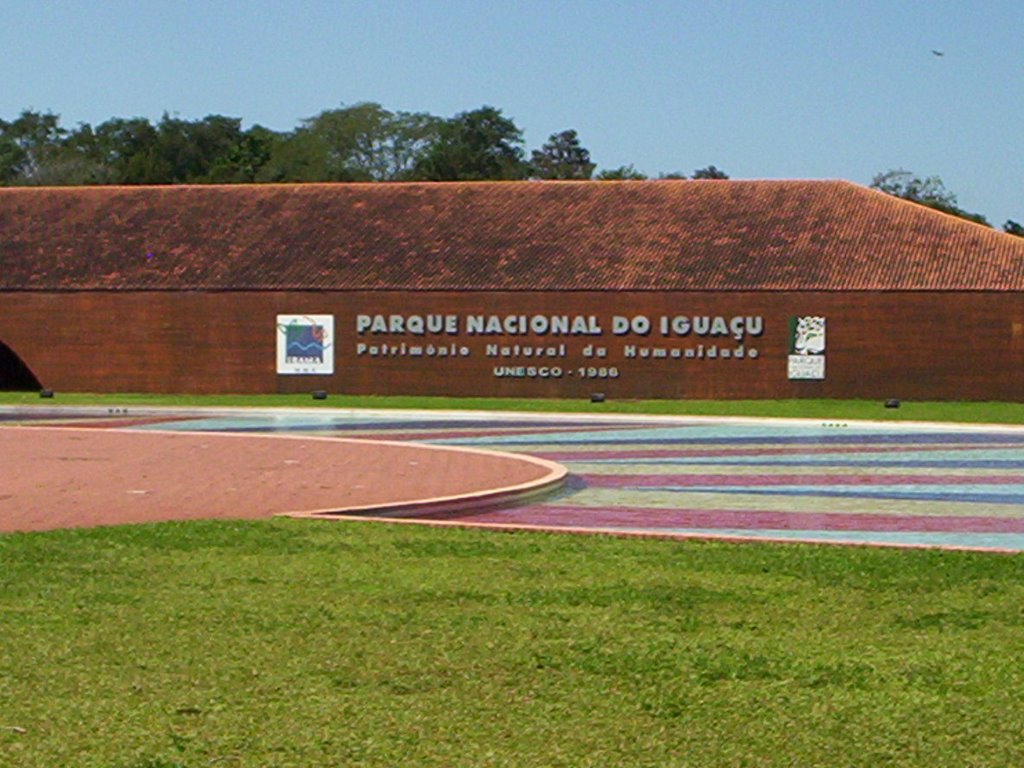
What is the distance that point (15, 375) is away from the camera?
169ft

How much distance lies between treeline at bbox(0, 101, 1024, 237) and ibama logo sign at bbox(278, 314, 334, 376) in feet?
135

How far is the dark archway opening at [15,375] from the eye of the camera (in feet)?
168

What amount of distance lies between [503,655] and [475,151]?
88924 millimetres

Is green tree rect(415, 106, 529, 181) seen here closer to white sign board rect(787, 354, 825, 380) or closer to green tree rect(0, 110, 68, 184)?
green tree rect(0, 110, 68, 184)

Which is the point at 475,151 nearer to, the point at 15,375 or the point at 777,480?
the point at 15,375

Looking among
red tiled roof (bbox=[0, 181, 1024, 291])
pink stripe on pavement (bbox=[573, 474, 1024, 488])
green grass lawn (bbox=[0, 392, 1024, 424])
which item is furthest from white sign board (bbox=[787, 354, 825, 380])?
pink stripe on pavement (bbox=[573, 474, 1024, 488])

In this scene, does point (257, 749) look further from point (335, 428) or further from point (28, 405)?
point (28, 405)

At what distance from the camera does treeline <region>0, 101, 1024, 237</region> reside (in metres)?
93.1

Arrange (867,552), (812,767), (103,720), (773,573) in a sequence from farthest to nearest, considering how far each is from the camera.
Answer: (867,552), (773,573), (103,720), (812,767)

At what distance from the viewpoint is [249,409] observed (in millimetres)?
37688

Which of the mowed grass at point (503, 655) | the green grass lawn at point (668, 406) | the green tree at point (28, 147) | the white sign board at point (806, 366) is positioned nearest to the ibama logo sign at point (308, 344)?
the green grass lawn at point (668, 406)

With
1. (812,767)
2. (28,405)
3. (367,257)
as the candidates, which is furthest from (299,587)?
(367,257)

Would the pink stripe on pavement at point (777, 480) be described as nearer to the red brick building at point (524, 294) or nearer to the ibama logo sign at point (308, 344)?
→ the red brick building at point (524, 294)

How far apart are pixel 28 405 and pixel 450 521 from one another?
93.5 feet
